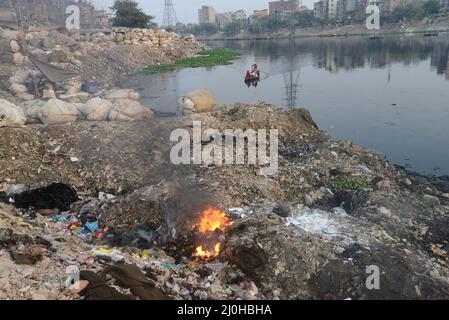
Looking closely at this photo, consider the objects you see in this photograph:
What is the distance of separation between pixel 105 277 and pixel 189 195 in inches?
93.2

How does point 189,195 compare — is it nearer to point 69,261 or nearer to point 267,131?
point 69,261

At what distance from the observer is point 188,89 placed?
55.6ft

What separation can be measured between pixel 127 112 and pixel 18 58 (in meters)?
9.22

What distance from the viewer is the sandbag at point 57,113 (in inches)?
322

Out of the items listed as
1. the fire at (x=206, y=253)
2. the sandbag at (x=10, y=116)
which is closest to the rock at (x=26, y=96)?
the sandbag at (x=10, y=116)

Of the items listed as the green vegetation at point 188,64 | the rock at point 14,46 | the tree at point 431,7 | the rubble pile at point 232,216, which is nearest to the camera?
the rubble pile at point 232,216

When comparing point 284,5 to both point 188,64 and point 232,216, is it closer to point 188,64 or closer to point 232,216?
point 188,64

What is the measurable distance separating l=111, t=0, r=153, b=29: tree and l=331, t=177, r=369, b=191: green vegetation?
38.5m

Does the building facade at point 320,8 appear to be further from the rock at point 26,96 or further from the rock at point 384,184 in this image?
the rock at point 384,184

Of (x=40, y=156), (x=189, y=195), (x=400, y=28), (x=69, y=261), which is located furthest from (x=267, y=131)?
(x=400, y=28)

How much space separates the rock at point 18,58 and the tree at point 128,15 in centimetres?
2680

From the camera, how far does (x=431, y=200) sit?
19.9ft

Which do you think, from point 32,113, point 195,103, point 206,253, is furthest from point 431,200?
point 32,113

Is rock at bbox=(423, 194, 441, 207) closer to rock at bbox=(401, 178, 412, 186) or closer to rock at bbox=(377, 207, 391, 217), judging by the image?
rock at bbox=(401, 178, 412, 186)
